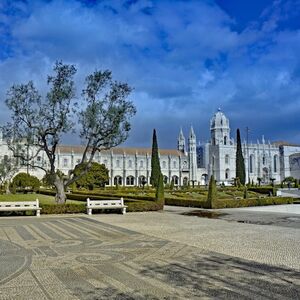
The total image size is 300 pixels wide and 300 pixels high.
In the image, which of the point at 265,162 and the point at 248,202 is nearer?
the point at 248,202

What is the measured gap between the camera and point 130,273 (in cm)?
670

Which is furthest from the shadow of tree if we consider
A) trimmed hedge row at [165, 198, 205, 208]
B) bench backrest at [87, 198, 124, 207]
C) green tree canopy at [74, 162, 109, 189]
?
green tree canopy at [74, 162, 109, 189]

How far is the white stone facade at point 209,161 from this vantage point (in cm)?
10750

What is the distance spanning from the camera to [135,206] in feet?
69.9

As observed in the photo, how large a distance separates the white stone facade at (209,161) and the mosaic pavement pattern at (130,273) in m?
95.3

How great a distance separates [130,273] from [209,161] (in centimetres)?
11087

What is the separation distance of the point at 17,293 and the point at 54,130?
17997 millimetres

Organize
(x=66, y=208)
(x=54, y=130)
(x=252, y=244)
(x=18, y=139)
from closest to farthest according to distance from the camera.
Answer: (x=252, y=244) → (x=66, y=208) → (x=54, y=130) → (x=18, y=139)

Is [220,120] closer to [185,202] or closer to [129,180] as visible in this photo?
Result: [129,180]

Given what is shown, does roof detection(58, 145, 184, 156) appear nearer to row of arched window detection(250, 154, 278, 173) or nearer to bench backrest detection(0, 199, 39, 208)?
row of arched window detection(250, 154, 278, 173)

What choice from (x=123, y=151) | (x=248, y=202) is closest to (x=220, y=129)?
(x=123, y=151)

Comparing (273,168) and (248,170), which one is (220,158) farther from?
(273,168)

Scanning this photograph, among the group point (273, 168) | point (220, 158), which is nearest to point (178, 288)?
point (220, 158)

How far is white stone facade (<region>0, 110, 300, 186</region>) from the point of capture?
10750 centimetres
